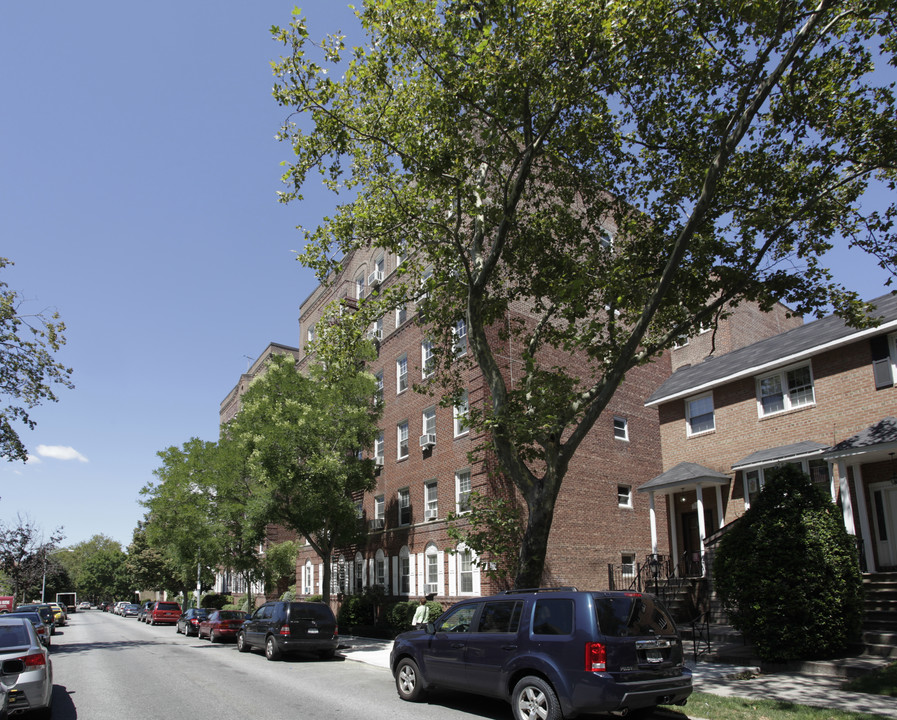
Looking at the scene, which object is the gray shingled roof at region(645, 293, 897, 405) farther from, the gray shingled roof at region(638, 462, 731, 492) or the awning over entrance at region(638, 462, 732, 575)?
the awning over entrance at region(638, 462, 732, 575)

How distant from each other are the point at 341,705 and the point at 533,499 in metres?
4.81

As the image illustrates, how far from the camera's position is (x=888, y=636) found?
1296cm

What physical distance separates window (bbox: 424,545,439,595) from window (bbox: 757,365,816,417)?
12409 mm

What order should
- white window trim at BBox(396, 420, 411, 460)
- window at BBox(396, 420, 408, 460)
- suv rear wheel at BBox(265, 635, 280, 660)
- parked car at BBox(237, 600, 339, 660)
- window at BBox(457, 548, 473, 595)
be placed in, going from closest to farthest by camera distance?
1. parked car at BBox(237, 600, 339, 660)
2. suv rear wheel at BBox(265, 635, 280, 660)
3. window at BBox(457, 548, 473, 595)
4. white window trim at BBox(396, 420, 411, 460)
5. window at BBox(396, 420, 408, 460)

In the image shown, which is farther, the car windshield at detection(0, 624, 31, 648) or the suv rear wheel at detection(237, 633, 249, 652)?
the suv rear wheel at detection(237, 633, 249, 652)

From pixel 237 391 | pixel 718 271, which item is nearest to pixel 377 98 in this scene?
pixel 718 271

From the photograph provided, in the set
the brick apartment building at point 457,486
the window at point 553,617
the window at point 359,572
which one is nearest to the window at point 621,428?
the brick apartment building at point 457,486

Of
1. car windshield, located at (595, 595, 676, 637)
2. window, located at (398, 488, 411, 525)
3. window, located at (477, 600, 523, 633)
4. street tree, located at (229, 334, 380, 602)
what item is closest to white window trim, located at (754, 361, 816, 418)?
street tree, located at (229, 334, 380, 602)

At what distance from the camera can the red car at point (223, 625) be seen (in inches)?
980

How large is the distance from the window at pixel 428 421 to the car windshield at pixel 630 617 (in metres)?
18.0

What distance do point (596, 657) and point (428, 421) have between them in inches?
764

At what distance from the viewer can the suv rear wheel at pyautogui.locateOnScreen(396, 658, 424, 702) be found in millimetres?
10775

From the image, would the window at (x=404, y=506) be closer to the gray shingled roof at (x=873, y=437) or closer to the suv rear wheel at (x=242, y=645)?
the suv rear wheel at (x=242, y=645)

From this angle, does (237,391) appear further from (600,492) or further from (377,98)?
(377,98)
